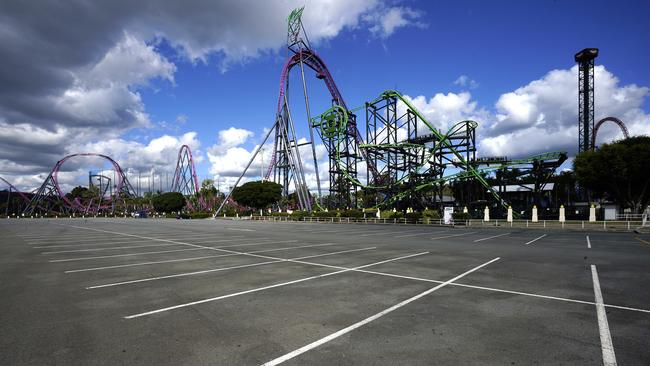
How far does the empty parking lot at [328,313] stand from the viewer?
13.6 ft

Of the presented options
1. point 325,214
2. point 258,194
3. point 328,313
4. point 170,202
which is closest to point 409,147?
point 325,214

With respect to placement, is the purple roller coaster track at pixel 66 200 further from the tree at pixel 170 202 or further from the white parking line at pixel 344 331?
the white parking line at pixel 344 331

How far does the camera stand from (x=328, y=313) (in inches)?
226

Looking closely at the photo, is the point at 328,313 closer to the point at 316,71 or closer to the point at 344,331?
the point at 344,331

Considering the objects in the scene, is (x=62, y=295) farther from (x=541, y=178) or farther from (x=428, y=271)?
(x=541, y=178)

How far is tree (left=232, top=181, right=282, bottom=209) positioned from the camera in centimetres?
7975

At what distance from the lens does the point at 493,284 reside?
7859mm

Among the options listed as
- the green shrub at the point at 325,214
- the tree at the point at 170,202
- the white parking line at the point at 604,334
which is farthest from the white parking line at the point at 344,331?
the tree at the point at 170,202

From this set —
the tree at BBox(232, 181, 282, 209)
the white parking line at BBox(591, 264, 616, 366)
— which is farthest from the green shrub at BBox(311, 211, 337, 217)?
the white parking line at BBox(591, 264, 616, 366)

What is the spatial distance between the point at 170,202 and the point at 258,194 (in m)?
43.5

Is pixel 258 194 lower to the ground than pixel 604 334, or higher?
higher

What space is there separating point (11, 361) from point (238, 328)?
2528 millimetres

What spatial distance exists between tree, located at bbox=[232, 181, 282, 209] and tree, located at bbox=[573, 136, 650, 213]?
187 ft

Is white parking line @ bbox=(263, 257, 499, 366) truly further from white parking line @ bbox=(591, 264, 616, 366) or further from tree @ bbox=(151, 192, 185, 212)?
tree @ bbox=(151, 192, 185, 212)
